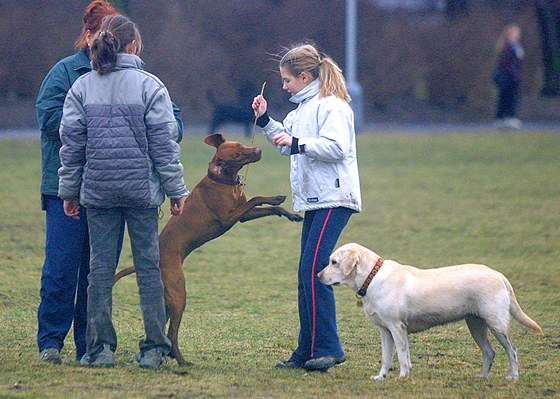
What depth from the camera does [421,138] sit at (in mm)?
23391

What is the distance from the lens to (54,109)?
5.80 metres

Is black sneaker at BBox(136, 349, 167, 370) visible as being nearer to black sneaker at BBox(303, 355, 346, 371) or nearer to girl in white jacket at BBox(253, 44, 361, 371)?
girl in white jacket at BBox(253, 44, 361, 371)

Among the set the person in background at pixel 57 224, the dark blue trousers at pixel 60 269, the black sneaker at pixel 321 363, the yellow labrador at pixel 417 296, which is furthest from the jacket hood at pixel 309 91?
the black sneaker at pixel 321 363

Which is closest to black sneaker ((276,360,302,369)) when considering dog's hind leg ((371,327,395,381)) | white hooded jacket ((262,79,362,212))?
dog's hind leg ((371,327,395,381))

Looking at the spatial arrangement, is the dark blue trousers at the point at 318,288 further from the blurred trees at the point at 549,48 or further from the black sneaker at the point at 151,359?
the blurred trees at the point at 549,48

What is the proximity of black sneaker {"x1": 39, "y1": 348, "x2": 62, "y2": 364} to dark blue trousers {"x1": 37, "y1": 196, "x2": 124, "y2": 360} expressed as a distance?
4 cm

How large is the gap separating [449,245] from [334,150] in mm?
5884

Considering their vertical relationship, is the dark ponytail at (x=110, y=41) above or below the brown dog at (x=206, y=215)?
above

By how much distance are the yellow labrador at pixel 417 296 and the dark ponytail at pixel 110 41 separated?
169 cm

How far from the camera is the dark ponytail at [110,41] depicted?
18.0 feet

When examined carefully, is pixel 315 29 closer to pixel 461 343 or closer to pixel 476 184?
pixel 476 184

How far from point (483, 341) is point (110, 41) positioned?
279 centimetres

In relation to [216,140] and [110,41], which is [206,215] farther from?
[110,41]

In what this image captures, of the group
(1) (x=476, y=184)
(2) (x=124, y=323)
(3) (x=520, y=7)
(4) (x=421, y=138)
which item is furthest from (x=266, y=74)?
(2) (x=124, y=323)
